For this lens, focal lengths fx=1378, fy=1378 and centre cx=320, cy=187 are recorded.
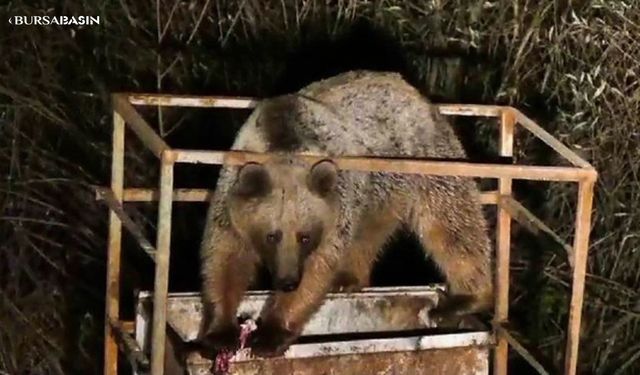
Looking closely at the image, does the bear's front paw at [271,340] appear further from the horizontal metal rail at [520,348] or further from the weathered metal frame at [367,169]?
the horizontal metal rail at [520,348]

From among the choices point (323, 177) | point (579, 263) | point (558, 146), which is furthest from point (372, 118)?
point (579, 263)

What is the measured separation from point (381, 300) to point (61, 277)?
63.0 inches

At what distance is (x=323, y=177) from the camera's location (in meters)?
3.38

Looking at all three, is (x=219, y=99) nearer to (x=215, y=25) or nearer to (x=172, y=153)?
(x=172, y=153)

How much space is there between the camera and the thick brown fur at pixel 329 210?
11.3 ft

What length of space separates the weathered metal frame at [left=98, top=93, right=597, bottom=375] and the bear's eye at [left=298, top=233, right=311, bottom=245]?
279 millimetres

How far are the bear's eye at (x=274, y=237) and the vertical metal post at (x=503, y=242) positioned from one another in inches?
28.5

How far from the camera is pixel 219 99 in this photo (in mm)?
3732

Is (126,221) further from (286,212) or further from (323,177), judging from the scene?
(323,177)

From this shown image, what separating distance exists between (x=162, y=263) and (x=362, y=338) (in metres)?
0.89

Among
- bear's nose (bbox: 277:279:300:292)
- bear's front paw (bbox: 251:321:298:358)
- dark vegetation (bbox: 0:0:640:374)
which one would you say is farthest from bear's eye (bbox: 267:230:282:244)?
dark vegetation (bbox: 0:0:640:374)

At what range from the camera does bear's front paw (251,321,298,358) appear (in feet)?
11.3

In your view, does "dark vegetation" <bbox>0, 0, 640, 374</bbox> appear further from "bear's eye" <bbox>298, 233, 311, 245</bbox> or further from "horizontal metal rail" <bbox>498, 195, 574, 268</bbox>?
"bear's eye" <bbox>298, 233, 311, 245</bbox>

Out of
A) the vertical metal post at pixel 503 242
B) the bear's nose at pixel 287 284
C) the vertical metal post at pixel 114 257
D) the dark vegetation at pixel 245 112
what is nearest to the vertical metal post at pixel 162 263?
the bear's nose at pixel 287 284
